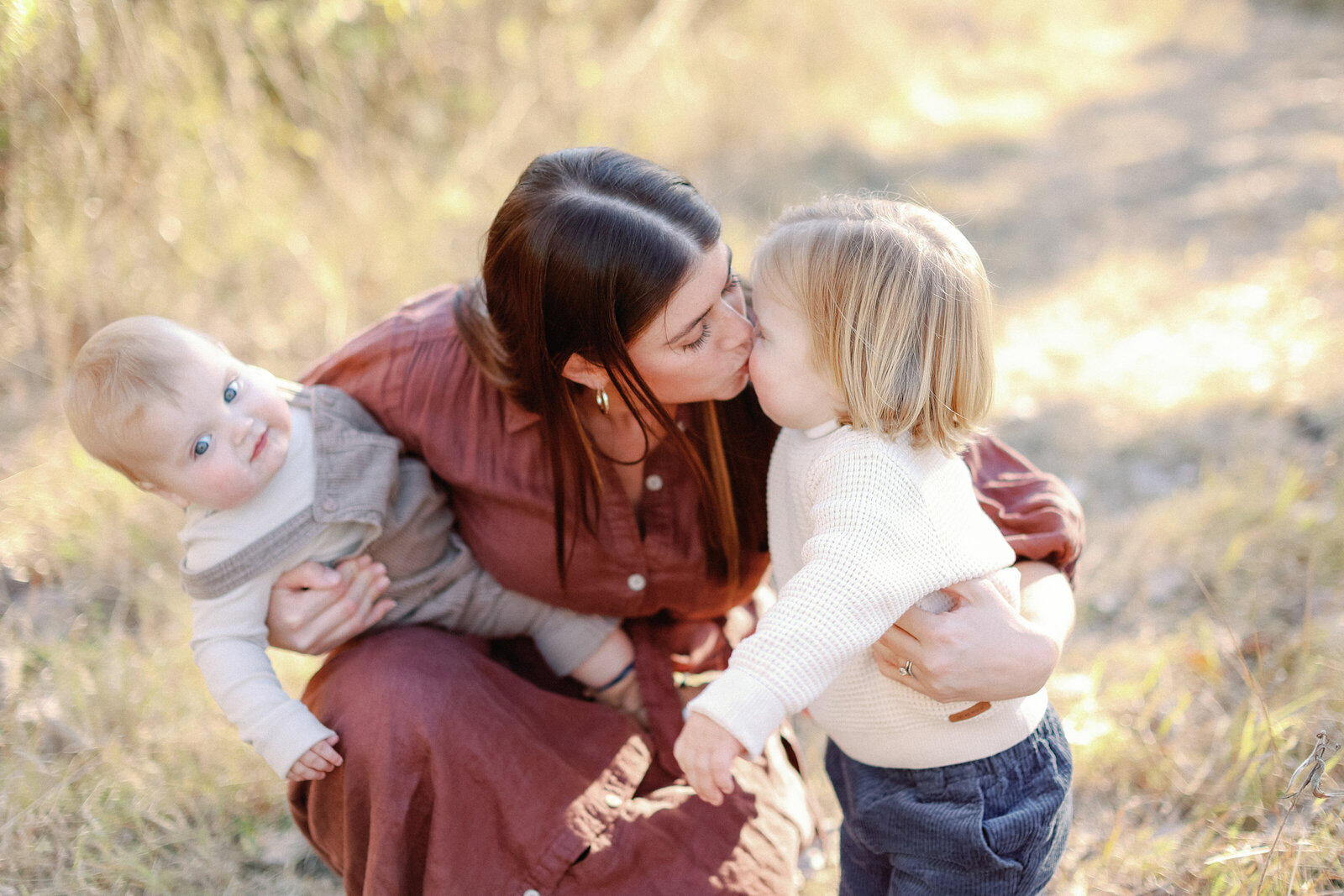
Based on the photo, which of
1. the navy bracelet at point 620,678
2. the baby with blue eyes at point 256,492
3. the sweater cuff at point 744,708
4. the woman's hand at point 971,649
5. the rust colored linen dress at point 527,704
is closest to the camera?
the sweater cuff at point 744,708

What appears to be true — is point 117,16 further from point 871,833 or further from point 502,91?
point 871,833

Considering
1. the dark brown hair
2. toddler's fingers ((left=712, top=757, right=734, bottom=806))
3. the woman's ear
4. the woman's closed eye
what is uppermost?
the dark brown hair

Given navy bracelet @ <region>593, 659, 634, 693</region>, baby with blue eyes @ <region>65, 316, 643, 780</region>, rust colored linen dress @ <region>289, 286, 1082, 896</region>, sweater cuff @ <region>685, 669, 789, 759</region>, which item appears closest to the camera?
sweater cuff @ <region>685, 669, 789, 759</region>

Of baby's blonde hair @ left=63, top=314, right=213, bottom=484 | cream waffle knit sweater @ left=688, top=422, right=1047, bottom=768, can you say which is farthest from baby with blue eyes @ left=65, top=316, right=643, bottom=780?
cream waffle knit sweater @ left=688, top=422, right=1047, bottom=768

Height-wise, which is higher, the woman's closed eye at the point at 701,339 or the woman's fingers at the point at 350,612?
the woman's closed eye at the point at 701,339

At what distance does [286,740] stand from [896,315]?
1210 millimetres

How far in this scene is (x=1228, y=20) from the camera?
855 centimetres

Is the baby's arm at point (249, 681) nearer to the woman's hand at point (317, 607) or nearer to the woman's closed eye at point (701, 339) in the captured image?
the woman's hand at point (317, 607)

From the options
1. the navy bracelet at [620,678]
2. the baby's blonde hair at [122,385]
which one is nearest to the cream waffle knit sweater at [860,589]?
the navy bracelet at [620,678]

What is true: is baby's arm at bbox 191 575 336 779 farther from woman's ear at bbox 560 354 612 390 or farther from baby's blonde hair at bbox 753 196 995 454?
baby's blonde hair at bbox 753 196 995 454

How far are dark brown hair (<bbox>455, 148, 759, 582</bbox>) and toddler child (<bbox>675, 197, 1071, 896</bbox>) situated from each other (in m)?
0.17

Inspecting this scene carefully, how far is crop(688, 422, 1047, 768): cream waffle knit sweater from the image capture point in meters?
1.24

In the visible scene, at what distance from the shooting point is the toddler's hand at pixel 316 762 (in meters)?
1.60

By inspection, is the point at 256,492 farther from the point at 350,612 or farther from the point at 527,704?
the point at 527,704
